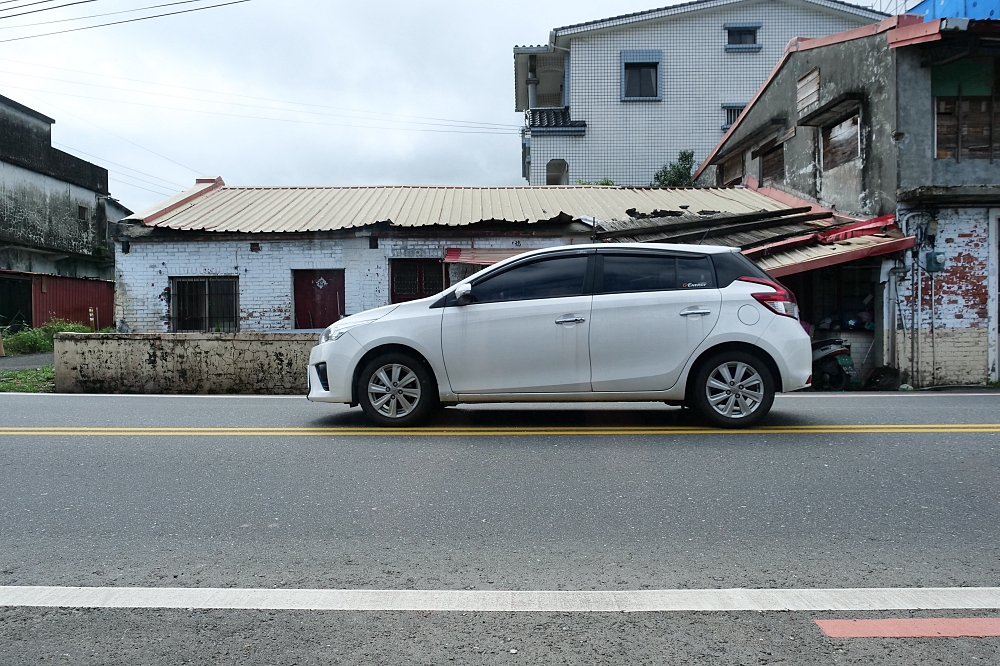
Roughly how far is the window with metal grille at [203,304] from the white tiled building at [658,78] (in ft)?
48.3

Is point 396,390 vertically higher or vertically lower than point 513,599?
higher

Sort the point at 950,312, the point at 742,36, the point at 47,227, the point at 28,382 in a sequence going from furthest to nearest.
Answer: the point at 47,227 → the point at 742,36 → the point at 950,312 → the point at 28,382

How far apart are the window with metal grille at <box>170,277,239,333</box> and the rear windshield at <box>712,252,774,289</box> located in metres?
13.2

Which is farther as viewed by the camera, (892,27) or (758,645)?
(892,27)

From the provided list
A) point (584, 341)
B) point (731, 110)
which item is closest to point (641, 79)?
point (731, 110)

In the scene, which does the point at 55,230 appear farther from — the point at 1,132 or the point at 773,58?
the point at 773,58

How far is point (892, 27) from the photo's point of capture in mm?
14219

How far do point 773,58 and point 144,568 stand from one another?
31.4 m

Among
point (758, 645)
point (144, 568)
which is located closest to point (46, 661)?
point (144, 568)

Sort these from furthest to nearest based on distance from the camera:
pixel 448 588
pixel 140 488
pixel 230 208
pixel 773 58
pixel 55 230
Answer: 1. pixel 55 230
2. pixel 773 58
3. pixel 230 208
4. pixel 140 488
5. pixel 448 588

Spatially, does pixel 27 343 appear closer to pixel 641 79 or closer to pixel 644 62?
pixel 641 79

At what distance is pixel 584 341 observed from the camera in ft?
22.6

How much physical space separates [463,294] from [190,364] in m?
6.52

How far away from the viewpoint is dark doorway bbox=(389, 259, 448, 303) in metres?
17.5
